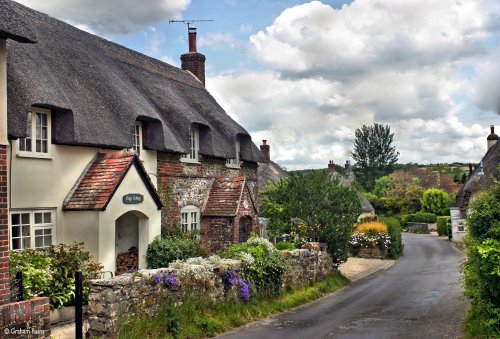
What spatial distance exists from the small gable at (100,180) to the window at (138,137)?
210 cm

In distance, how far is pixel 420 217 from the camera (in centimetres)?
5941

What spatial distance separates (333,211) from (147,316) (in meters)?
12.4

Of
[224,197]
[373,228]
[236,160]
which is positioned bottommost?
[373,228]

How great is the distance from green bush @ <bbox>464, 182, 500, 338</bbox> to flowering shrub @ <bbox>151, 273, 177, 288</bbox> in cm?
614

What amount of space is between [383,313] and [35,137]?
10.5 metres

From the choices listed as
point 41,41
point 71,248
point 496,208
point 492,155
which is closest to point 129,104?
point 41,41

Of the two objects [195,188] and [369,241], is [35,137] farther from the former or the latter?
[369,241]

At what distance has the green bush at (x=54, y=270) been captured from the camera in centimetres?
1091

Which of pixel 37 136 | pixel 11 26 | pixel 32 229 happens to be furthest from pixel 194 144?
pixel 11 26

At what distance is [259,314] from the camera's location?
13609mm

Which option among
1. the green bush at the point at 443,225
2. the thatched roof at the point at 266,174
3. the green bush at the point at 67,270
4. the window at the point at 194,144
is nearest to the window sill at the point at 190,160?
the window at the point at 194,144

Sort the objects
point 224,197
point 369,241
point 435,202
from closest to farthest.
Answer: point 224,197, point 369,241, point 435,202

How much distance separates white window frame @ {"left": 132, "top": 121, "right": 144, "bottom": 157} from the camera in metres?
17.2

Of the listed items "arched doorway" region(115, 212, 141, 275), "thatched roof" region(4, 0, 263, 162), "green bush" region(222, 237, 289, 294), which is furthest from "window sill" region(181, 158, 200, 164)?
"green bush" region(222, 237, 289, 294)
